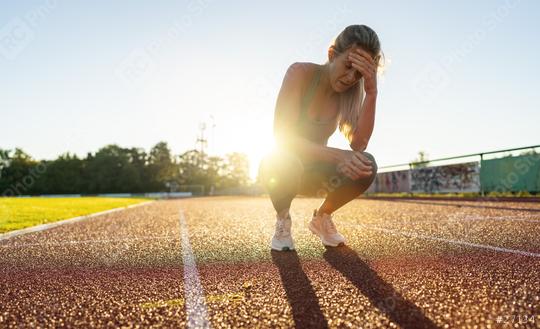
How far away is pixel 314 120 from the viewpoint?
3455 millimetres

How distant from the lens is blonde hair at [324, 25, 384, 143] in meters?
2.87

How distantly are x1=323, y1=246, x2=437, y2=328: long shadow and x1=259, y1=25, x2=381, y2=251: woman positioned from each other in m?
0.57

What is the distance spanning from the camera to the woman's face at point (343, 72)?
2.92 m

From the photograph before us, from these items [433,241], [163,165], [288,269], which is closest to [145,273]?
[288,269]

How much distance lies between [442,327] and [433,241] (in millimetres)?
2455

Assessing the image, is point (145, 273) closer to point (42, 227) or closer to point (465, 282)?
point (465, 282)

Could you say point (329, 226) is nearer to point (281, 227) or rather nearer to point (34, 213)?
point (281, 227)

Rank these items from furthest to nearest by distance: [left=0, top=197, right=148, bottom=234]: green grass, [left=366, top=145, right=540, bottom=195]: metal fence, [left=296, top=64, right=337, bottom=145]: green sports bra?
1. [left=366, top=145, right=540, bottom=195]: metal fence
2. [left=0, top=197, right=148, bottom=234]: green grass
3. [left=296, top=64, right=337, bottom=145]: green sports bra

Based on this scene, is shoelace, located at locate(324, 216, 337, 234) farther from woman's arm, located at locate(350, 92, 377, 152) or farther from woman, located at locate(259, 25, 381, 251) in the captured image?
woman's arm, located at locate(350, 92, 377, 152)

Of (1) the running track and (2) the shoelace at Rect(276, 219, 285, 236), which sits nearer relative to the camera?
(1) the running track

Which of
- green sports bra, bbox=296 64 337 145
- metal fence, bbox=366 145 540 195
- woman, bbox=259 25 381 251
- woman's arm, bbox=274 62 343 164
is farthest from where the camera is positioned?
metal fence, bbox=366 145 540 195

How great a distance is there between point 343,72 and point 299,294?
1747 millimetres

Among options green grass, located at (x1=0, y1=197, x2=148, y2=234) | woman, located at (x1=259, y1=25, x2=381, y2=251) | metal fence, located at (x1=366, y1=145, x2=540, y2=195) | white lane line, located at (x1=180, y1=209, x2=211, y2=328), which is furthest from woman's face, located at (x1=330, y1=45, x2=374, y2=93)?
metal fence, located at (x1=366, y1=145, x2=540, y2=195)

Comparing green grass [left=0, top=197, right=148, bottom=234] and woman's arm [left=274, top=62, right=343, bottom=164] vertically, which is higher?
woman's arm [left=274, top=62, right=343, bottom=164]
